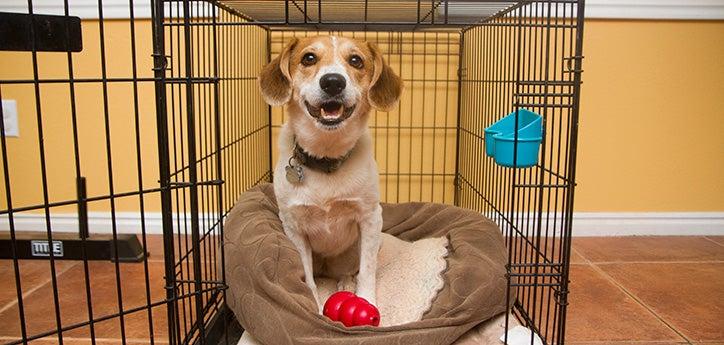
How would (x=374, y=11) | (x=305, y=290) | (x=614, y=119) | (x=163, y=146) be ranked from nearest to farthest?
(x=163, y=146)
(x=305, y=290)
(x=374, y=11)
(x=614, y=119)

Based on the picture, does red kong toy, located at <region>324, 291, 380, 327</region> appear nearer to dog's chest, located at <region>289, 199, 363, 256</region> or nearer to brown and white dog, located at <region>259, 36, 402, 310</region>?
brown and white dog, located at <region>259, 36, 402, 310</region>

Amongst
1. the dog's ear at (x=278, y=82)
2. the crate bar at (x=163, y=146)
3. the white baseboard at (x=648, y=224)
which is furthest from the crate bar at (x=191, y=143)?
the white baseboard at (x=648, y=224)

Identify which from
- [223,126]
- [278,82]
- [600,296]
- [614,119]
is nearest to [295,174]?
[278,82]

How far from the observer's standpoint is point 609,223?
3043mm

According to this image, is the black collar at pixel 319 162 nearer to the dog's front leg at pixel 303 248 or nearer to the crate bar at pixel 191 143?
the dog's front leg at pixel 303 248

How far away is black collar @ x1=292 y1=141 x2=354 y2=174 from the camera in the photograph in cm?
179

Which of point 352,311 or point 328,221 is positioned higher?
point 328,221

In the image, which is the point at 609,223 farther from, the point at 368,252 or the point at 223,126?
the point at 223,126

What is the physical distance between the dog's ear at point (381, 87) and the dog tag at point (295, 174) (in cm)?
31

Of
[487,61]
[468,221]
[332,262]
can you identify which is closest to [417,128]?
[487,61]

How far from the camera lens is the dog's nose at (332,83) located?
1.59m

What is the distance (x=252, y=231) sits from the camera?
1818mm

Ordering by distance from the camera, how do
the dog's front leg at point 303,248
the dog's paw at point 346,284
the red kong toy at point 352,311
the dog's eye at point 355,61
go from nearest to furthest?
the red kong toy at point 352,311 → the dog's eye at point 355,61 → the dog's front leg at point 303,248 → the dog's paw at point 346,284

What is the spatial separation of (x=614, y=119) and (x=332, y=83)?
6.41ft
